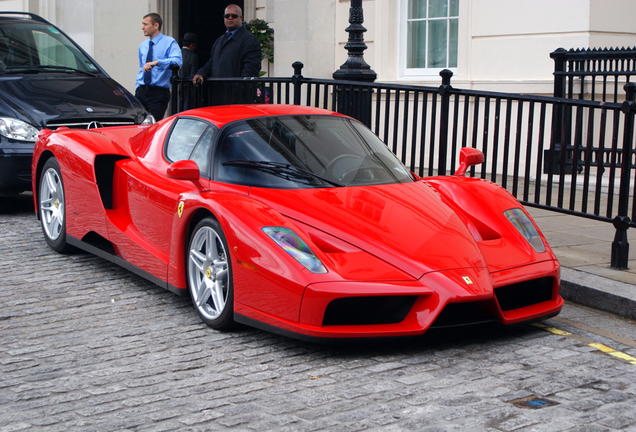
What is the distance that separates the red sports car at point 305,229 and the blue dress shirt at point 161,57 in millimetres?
4862

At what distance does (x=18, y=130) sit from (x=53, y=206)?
1.84 meters

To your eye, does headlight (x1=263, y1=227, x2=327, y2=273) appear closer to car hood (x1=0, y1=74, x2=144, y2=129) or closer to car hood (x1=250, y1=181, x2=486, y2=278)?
car hood (x1=250, y1=181, x2=486, y2=278)

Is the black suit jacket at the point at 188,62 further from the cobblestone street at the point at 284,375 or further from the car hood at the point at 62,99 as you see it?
the cobblestone street at the point at 284,375

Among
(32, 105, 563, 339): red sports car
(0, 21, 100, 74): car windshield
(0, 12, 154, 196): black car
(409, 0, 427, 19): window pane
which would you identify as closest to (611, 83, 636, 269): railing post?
(32, 105, 563, 339): red sports car

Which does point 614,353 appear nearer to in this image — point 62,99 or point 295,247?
point 295,247

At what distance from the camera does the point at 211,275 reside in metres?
4.66

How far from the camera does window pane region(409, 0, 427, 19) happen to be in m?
12.4

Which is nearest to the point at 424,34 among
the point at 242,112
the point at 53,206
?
the point at 53,206

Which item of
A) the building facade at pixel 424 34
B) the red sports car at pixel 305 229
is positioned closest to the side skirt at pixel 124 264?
the red sports car at pixel 305 229

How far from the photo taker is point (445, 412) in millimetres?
3432

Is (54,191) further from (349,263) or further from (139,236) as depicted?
(349,263)

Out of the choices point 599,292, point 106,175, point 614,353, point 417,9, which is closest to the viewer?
point 614,353

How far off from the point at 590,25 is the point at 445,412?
8.13 meters

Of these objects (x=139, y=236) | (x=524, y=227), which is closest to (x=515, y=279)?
(x=524, y=227)
